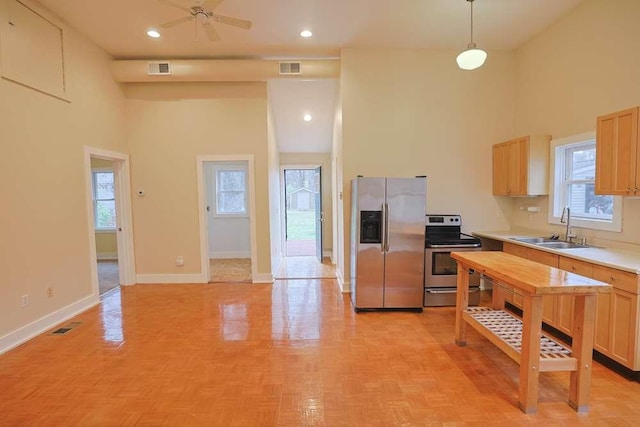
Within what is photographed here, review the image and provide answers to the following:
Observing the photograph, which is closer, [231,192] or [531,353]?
[531,353]

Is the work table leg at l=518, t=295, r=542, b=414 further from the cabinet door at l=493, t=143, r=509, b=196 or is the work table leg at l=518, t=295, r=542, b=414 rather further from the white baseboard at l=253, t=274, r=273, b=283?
the white baseboard at l=253, t=274, r=273, b=283

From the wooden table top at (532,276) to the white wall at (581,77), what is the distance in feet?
4.50

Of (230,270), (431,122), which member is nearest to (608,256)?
(431,122)

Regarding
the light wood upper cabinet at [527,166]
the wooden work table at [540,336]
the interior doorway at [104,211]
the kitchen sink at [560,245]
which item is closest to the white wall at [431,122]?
the light wood upper cabinet at [527,166]

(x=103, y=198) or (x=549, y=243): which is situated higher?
(x=103, y=198)

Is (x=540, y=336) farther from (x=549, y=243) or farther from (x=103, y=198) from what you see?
(x=103, y=198)

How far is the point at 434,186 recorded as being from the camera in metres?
4.46

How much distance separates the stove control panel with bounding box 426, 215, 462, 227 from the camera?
420cm

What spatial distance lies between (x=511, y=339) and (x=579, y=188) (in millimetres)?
2274

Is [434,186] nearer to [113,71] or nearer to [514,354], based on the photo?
[514,354]

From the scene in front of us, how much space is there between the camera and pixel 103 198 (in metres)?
6.71

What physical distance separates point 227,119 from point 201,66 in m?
0.82

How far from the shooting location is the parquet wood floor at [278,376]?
2004 millimetres

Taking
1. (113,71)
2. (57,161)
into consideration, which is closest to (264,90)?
(113,71)
